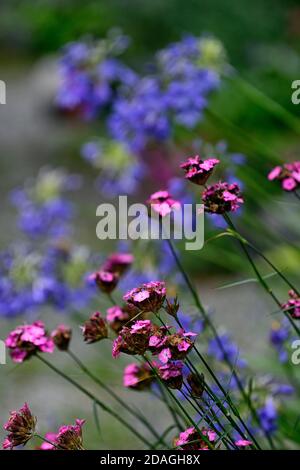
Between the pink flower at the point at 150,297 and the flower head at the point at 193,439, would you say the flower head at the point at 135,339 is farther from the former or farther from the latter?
the flower head at the point at 193,439

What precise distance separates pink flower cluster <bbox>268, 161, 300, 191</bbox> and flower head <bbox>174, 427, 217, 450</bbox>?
0.41 metres

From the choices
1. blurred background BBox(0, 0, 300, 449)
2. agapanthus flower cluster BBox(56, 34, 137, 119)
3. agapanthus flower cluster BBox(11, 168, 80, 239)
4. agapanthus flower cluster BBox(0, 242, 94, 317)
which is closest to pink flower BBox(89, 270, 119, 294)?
agapanthus flower cluster BBox(0, 242, 94, 317)

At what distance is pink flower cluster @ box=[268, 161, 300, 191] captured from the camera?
4.63ft

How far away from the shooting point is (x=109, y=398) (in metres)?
3.52

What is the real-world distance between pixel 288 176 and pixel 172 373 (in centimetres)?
41

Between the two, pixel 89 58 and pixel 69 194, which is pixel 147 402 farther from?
pixel 69 194

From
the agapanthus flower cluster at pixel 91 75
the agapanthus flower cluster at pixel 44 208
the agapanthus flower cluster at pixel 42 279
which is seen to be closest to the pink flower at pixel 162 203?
the agapanthus flower cluster at pixel 42 279

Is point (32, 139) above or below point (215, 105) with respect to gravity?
above

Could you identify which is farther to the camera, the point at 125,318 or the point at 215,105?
the point at 215,105

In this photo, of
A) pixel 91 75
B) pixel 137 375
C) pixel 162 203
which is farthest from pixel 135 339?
pixel 91 75

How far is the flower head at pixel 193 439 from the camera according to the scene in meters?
1.18

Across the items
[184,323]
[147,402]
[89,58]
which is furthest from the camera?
[147,402]

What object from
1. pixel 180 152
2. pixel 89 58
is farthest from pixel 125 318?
pixel 180 152
